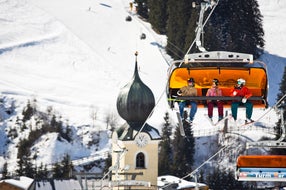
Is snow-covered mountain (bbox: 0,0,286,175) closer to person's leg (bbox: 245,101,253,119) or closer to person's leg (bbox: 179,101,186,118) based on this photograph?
person's leg (bbox: 179,101,186,118)

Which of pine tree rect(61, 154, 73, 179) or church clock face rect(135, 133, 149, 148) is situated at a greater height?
pine tree rect(61, 154, 73, 179)

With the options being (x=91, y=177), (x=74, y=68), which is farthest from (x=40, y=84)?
(x=91, y=177)

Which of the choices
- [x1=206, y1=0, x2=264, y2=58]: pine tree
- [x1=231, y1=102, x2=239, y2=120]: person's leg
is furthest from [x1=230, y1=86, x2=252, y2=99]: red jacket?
[x1=206, y1=0, x2=264, y2=58]: pine tree

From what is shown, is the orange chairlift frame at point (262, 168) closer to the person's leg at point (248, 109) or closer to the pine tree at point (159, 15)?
the person's leg at point (248, 109)

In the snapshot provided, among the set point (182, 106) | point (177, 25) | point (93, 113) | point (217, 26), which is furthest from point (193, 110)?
point (217, 26)

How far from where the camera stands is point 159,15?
101875mm

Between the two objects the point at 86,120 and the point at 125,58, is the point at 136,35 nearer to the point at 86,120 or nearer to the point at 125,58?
the point at 125,58

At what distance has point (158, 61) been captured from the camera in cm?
9756

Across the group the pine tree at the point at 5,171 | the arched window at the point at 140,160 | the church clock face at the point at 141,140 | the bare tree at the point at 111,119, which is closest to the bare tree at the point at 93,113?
the bare tree at the point at 111,119

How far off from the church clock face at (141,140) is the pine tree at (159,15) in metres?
46.3

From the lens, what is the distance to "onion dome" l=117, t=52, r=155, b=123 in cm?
5612

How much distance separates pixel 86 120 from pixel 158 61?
13.3 m

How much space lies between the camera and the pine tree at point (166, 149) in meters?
78.6

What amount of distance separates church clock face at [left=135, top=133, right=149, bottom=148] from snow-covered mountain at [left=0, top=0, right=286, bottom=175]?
25577mm
